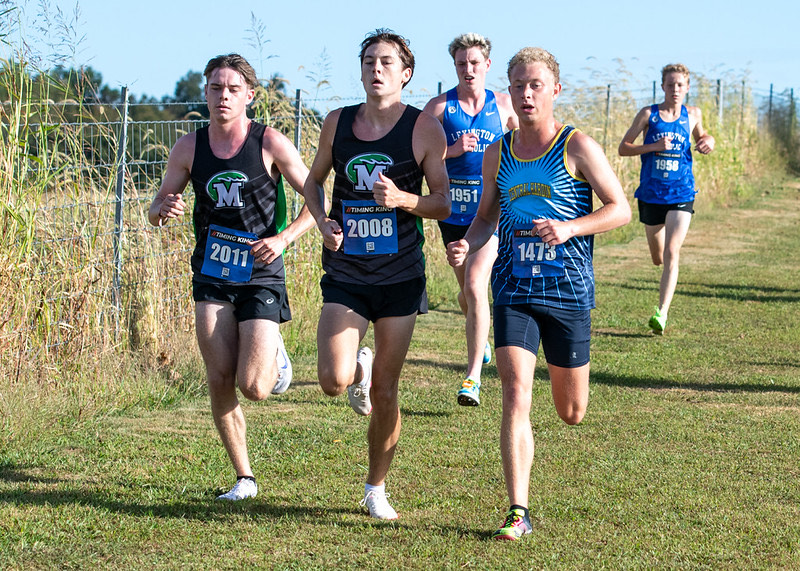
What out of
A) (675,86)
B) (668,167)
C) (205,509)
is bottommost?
(205,509)

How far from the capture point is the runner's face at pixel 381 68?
15.5 feet

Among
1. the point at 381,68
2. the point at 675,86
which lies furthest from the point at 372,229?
the point at 675,86

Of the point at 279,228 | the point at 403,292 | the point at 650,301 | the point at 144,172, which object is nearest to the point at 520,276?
the point at 403,292

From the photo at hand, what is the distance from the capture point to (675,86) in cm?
992

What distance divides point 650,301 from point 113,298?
6328 mm

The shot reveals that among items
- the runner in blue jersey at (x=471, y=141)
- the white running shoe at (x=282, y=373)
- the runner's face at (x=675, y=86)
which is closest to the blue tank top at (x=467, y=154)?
the runner in blue jersey at (x=471, y=141)

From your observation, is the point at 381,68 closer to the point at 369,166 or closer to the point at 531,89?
the point at 369,166

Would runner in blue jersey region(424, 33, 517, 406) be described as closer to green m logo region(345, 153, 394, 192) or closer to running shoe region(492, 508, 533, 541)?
green m logo region(345, 153, 394, 192)

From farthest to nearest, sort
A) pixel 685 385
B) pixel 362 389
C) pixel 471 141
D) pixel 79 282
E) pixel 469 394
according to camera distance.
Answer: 1. pixel 685 385
2. pixel 471 141
3. pixel 79 282
4. pixel 469 394
5. pixel 362 389

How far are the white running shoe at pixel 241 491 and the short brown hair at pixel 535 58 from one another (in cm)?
233

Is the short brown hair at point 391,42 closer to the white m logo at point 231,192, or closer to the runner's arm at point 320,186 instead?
the runner's arm at point 320,186

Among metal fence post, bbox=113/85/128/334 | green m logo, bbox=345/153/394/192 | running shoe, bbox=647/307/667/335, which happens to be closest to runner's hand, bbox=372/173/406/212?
green m logo, bbox=345/153/394/192

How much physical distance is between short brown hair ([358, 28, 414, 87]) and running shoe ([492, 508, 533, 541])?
81.2 inches

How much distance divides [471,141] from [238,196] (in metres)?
2.45
